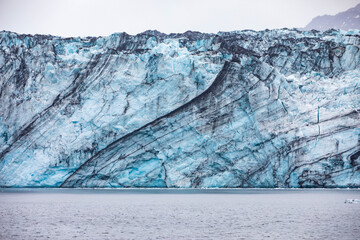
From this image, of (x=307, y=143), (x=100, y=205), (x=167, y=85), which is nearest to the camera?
(x=100, y=205)

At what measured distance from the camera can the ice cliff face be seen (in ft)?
111

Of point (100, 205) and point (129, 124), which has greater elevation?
point (129, 124)

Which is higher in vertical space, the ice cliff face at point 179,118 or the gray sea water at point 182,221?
the ice cliff face at point 179,118

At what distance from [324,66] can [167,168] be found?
15121 mm

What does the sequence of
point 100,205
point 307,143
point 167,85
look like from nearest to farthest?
1. point 100,205
2. point 307,143
3. point 167,85

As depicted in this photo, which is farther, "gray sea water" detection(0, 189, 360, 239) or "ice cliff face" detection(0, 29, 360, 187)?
"ice cliff face" detection(0, 29, 360, 187)

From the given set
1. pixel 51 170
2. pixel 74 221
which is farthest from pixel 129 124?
pixel 74 221

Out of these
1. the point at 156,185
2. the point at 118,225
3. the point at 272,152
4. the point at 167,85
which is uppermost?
the point at 167,85

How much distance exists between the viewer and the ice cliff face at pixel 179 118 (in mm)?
33750

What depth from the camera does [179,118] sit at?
35094 millimetres

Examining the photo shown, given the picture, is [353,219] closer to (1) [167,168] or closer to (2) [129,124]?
(1) [167,168]

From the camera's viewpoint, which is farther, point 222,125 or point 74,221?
point 222,125

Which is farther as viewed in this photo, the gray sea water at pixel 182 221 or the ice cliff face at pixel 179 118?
the ice cliff face at pixel 179 118

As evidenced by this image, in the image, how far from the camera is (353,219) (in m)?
19.5
